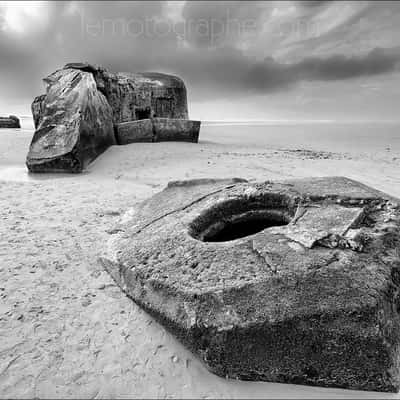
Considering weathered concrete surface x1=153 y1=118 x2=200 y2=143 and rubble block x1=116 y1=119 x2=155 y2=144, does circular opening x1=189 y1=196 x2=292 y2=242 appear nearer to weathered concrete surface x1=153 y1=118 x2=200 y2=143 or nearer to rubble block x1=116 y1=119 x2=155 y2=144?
rubble block x1=116 y1=119 x2=155 y2=144

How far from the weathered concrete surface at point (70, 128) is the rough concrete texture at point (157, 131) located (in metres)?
0.56

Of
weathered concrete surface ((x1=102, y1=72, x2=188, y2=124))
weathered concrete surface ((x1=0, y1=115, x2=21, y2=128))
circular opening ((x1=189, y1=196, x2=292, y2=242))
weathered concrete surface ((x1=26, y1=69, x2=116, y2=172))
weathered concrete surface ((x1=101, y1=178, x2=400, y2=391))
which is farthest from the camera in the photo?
weathered concrete surface ((x1=0, y1=115, x2=21, y2=128))

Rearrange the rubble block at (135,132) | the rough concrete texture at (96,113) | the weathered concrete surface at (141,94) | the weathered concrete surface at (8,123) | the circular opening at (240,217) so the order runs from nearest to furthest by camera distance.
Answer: the circular opening at (240,217), the rough concrete texture at (96,113), the rubble block at (135,132), the weathered concrete surface at (141,94), the weathered concrete surface at (8,123)

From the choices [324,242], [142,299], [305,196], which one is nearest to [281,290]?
[324,242]

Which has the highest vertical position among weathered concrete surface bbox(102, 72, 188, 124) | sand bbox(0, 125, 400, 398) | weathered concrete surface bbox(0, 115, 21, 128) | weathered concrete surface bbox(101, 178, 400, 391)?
weathered concrete surface bbox(102, 72, 188, 124)

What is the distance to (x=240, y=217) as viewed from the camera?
2.46 meters

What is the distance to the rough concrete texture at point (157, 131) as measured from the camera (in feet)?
26.3

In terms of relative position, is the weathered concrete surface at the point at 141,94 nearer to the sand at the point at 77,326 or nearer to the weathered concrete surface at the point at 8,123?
the sand at the point at 77,326

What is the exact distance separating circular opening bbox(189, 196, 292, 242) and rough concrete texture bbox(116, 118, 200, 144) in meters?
6.15

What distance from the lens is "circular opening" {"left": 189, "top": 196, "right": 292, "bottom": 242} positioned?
93.3 inches

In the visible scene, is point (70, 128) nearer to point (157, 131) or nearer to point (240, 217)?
point (157, 131)

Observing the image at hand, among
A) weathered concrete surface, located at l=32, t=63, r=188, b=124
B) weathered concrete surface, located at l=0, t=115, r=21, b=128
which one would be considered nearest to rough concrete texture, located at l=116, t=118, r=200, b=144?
weathered concrete surface, located at l=32, t=63, r=188, b=124

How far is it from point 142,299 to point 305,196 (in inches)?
53.8

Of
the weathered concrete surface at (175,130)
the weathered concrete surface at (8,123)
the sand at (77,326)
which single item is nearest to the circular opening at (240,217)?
the sand at (77,326)
